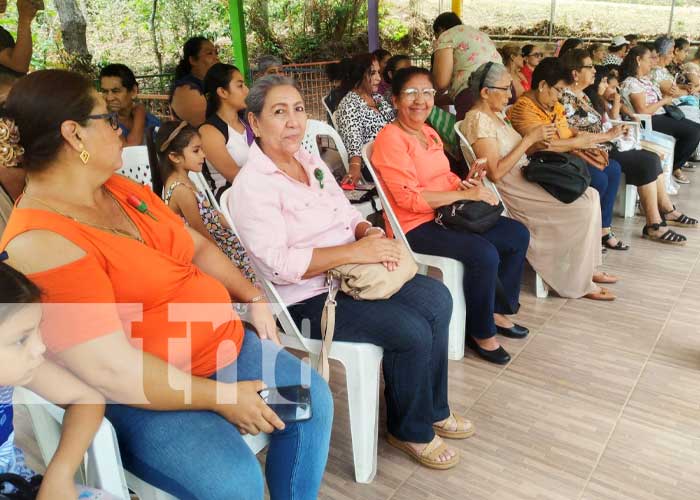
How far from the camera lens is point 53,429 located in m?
1.17

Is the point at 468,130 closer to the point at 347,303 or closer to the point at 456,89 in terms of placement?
the point at 456,89

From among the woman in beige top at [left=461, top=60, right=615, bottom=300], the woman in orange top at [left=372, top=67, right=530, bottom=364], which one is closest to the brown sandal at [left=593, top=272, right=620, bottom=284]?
the woman in beige top at [left=461, top=60, right=615, bottom=300]

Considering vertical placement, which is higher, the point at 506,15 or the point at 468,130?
the point at 506,15

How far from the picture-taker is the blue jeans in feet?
3.77

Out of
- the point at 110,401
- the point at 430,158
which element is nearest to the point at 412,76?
the point at 430,158

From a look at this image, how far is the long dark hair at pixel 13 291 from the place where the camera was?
0.93m

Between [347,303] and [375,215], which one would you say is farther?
[375,215]

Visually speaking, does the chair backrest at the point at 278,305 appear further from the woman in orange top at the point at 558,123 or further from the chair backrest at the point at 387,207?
the woman in orange top at the point at 558,123

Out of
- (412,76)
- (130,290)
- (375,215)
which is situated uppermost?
(412,76)

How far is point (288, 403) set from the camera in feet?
4.38

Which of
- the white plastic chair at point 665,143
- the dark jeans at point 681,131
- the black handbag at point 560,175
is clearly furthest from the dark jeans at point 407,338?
the dark jeans at point 681,131

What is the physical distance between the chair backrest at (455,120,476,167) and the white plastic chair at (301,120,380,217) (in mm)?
519

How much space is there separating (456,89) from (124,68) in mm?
2076

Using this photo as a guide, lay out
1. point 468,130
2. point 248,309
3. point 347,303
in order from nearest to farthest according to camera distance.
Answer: point 248,309, point 347,303, point 468,130
